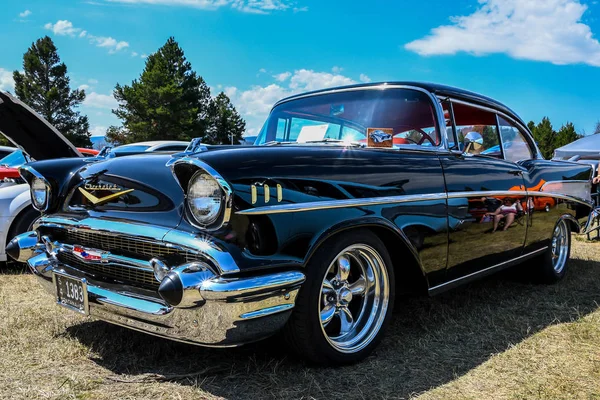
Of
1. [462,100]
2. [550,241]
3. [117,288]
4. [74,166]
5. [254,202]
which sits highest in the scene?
[462,100]

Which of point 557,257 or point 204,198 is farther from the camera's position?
point 557,257

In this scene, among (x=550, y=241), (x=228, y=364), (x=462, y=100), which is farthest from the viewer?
(x=550, y=241)

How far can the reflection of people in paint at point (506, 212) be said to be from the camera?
10.9ft

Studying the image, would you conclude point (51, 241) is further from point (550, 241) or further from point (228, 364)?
point (550, 241)

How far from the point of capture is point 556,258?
4621 millimetres

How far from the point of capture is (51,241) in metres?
2.65

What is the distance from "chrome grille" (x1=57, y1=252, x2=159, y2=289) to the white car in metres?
1.84

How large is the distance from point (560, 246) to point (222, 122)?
144ft

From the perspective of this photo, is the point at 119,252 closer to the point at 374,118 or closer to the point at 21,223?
the point at 374,118

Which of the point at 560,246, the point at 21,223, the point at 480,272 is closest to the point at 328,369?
the point at 480,272

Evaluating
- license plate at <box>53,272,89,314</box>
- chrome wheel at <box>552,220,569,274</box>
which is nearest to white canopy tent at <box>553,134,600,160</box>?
chrome wheel at <box>552,220,569,274</box>

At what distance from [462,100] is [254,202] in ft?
7.01

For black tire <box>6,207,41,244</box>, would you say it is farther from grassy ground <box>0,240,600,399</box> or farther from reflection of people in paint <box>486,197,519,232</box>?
reflection of people in paint <box>486,197,519,232</box>

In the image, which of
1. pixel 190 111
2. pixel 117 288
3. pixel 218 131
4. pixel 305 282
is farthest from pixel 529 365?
pixel 218 131
